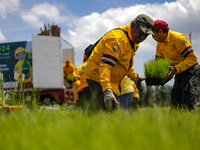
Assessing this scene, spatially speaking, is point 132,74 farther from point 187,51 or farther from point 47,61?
point 47,61

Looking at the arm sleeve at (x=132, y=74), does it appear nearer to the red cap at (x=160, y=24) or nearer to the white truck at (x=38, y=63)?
the red cap at (x=160, y=24)

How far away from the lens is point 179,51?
13.6 ft

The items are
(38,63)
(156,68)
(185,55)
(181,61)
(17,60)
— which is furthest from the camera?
(17,60)

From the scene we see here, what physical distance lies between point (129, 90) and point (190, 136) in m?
3.60

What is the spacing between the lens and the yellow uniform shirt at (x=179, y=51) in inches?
159

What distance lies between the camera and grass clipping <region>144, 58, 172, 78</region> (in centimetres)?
396

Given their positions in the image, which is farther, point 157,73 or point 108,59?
point 157,73

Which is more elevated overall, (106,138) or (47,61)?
(47,61)

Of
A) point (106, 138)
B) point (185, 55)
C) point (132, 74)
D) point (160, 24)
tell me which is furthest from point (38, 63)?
point (106, 138)

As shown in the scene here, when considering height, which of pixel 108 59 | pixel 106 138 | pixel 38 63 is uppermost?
pixel 38 63

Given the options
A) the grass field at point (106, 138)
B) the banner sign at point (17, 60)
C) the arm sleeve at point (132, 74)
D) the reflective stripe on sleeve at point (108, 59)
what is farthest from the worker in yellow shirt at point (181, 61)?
the banner sign at point (17, 60)

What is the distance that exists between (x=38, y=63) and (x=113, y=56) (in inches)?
324

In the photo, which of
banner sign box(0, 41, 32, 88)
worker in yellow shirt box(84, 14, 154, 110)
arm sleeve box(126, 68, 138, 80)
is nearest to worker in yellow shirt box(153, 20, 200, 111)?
arm sleeve box(126, 68, 138, 80)

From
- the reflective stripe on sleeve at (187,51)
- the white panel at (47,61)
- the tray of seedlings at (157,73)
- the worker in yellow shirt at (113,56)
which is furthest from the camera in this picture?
the white panel at (47,61)
